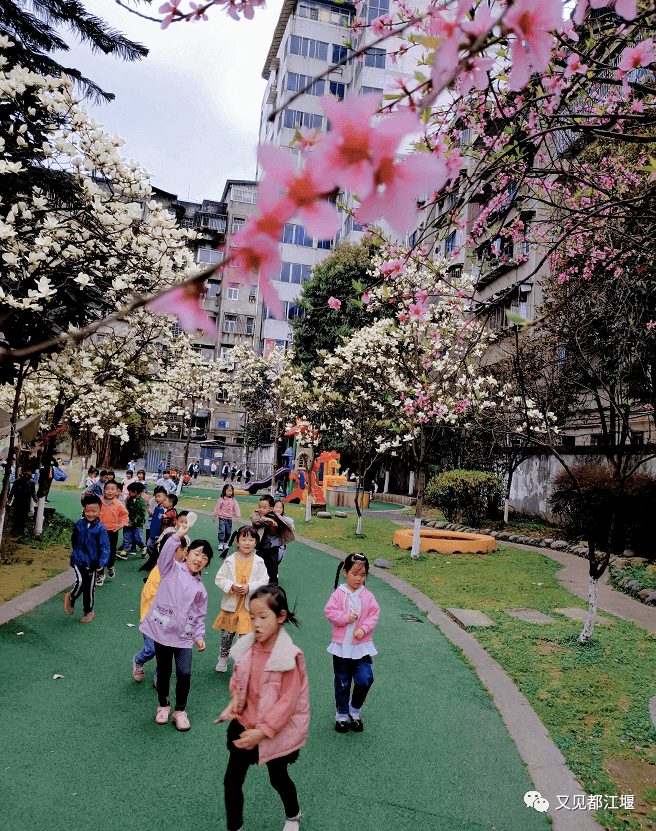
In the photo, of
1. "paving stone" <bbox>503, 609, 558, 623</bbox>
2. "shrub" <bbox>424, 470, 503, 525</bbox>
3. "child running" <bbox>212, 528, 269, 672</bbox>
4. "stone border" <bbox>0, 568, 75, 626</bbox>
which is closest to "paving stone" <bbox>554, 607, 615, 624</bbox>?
"paving stone" <bbox>503, 609, 558, 623</bbox>

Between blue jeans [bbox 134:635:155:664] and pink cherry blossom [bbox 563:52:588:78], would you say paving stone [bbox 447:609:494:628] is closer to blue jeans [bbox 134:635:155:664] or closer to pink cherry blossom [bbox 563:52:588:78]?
blue jeans [bbox 134:635:155:664]

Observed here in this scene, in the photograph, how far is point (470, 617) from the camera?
7.57 meters

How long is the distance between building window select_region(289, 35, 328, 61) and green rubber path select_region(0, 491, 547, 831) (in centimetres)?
4472

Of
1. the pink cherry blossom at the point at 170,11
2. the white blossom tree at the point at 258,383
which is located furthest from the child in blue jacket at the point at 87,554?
the white blossom tree at the point at 258,383

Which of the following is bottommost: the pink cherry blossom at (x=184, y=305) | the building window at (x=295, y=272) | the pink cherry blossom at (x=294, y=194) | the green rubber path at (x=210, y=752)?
the green rubber path at (x=210, y=752)

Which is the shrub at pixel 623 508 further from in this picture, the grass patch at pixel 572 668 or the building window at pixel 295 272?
the building window at pixel 295 272

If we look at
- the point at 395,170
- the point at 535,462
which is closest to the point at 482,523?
the point at 535,462

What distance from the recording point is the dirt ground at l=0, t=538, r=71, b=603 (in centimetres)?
752

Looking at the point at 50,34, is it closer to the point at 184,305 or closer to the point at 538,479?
the point at 184,305

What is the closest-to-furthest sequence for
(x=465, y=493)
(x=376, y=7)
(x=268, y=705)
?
Answer: (x=268, y=705) < (x=465, y=493) < (x=376, y=7)

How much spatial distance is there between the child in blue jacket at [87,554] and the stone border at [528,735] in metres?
4.25

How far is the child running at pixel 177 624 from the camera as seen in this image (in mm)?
4160

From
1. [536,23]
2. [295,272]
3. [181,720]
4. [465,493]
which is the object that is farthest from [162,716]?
[295,272]

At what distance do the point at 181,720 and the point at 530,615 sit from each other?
5.38 m
